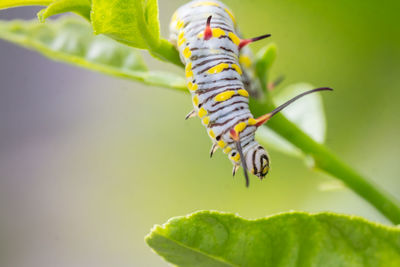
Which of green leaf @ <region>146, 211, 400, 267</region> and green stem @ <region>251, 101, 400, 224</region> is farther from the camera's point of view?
green stem @ <region>251, 101, 400, 224</region>

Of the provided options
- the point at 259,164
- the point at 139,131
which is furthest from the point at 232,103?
the point at 139,131

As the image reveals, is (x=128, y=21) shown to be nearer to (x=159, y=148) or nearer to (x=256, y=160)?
(x=256, y=160)

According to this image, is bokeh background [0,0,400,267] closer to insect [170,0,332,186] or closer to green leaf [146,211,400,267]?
insect [170,0,332,186]

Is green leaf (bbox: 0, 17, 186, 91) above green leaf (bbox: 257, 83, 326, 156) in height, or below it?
above

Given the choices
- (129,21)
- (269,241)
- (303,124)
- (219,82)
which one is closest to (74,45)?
(219,82)

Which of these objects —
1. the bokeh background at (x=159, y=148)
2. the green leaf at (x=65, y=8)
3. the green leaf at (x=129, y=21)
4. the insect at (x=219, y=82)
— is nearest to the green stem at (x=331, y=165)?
the insect at (x=219, y=82)

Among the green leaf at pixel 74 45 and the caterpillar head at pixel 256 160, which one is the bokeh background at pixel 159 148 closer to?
the caterpillar head at pixel 256 160

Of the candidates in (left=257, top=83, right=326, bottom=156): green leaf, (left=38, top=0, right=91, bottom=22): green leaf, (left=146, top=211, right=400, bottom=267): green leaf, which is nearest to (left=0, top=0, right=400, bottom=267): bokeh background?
(left=257, top=83, right=326, bottom=156): green leaf
